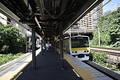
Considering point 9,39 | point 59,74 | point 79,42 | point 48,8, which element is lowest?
point 59,74

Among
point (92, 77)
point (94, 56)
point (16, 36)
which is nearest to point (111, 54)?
point (94, 56)

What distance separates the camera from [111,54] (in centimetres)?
3006

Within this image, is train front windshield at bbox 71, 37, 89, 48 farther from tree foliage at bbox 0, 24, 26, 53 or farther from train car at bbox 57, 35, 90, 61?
tree foliage at bbox 0, 24, 26, 53

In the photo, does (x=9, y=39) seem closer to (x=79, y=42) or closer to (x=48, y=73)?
(x=79, y=42)

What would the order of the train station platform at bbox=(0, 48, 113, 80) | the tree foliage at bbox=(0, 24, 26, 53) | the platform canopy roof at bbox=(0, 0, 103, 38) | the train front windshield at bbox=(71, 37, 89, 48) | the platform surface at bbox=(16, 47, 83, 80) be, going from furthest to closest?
the tree foliage at bbox=(0, 24, 26, 53) < the train front windshield at bbox=(71, 37, 89, 48) < the platform surface at bbox=(16, 47, 83, 80) < the train station platform at bbox=(0, 48, 113, 80) < the platform canopy roof at bbox=(0, 0, 103, 38)

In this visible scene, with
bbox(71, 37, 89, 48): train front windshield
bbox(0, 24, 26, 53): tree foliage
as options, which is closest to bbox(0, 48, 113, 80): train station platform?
bbox(71, 37, 89, 48): train front windshield

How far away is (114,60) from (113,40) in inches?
1160

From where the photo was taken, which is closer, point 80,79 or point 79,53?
point 80,79

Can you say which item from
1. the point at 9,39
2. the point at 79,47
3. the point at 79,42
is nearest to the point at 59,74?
the point at 79,47

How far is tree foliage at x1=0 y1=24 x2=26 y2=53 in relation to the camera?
29694 millimetres

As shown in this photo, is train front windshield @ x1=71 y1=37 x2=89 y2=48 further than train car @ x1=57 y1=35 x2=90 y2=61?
Yes

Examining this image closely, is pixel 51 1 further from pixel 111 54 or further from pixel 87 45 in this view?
pixel 111 54

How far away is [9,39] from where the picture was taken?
3092 cm

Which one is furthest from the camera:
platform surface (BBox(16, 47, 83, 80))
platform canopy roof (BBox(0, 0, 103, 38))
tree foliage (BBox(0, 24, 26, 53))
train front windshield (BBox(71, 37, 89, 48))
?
tree foliage (BBox(0, 24, 26, 53))
